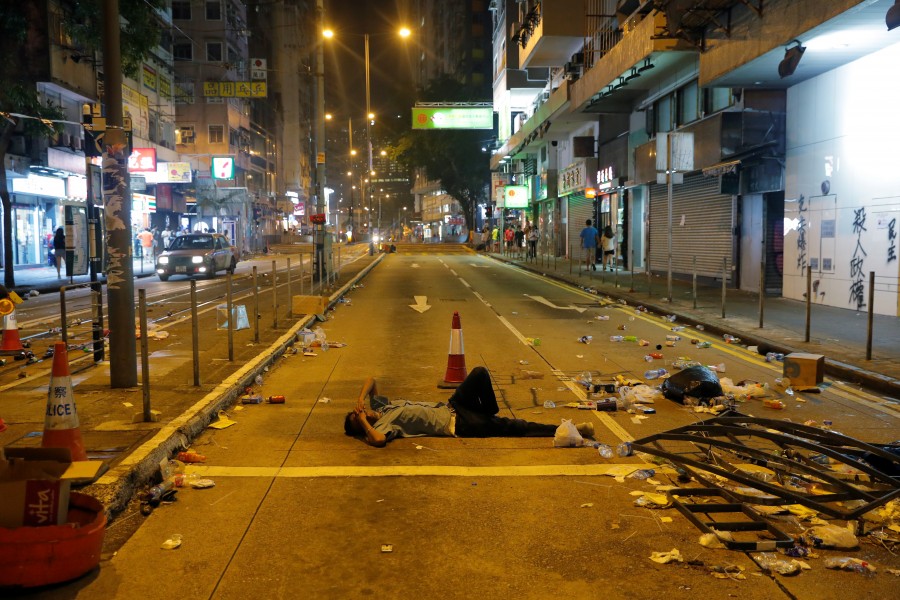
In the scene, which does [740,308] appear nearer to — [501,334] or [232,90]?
[501,334]

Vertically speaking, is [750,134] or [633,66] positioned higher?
[633,66]

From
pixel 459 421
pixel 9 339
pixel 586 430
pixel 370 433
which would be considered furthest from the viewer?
pixel 9 339

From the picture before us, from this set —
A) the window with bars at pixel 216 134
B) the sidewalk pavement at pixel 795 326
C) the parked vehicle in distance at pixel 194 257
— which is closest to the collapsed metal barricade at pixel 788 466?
the sidewalk pavement at pixel 795 326

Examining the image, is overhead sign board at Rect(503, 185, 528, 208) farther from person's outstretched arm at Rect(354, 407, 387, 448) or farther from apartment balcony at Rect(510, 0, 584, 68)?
person's outstretched arm at Rect(354, 407, 387, 448)

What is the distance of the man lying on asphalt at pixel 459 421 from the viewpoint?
6.87 meters

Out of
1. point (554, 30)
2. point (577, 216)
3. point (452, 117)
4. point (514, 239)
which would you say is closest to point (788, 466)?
point (554, 30)

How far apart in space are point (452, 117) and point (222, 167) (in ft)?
52.1

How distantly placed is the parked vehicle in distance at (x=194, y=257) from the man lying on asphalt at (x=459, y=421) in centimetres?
2181

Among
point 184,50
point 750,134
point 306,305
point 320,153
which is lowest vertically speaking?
point 306,305

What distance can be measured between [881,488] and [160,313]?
1453cm

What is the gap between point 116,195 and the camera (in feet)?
25.2

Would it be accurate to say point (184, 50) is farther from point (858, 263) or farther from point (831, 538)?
point (831, 538)

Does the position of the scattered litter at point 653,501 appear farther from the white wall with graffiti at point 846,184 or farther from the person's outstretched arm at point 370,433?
the white wall with graffiti at point 846,184

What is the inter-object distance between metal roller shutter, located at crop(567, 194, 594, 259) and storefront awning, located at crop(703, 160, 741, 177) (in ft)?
55.8
